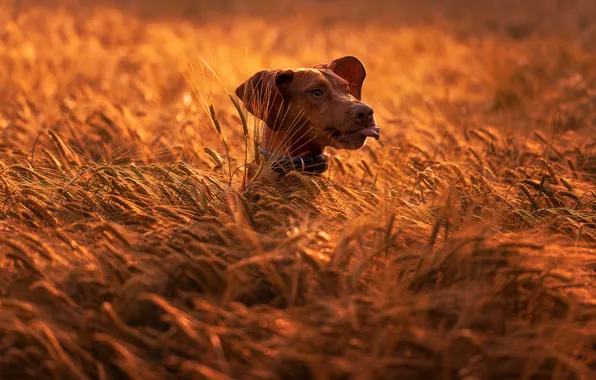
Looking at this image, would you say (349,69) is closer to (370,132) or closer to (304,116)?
(304,116)

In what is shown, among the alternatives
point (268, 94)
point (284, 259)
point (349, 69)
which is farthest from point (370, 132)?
point (284, 259)

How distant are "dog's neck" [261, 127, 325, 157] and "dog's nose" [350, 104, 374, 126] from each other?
32cm

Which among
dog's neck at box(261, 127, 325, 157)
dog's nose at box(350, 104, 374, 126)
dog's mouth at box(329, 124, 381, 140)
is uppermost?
dog's nose at box(350, 104, 374, 126)

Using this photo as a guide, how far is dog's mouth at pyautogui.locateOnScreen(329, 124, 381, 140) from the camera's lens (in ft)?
14.1

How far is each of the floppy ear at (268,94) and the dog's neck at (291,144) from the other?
0.33ft

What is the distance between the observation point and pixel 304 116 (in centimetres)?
453

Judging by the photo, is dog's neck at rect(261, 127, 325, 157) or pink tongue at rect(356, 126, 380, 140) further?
dog's neck at rect(261, 127, 325, 157)

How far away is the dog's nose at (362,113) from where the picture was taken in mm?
4289

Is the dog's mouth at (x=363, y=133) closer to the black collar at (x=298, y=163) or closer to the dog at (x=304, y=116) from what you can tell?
the dog at (x=304, y=116)

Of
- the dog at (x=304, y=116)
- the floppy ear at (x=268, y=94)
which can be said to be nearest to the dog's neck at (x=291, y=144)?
the dog at (x=304, y=116)

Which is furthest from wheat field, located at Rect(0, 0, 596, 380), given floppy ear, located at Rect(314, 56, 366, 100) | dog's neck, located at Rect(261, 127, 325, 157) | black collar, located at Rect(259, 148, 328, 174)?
floppy ear, located at Rect(314, 56, 366, 100)

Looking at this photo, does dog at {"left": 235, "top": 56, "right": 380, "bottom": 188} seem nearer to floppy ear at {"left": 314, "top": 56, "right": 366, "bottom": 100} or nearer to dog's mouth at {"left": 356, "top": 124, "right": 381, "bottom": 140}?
dog's mouth at {"left": 356, "top": 124, "right": 381, "bottom": 140}

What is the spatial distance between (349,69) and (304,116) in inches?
26.1

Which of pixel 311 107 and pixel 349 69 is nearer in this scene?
pixel 311 107
